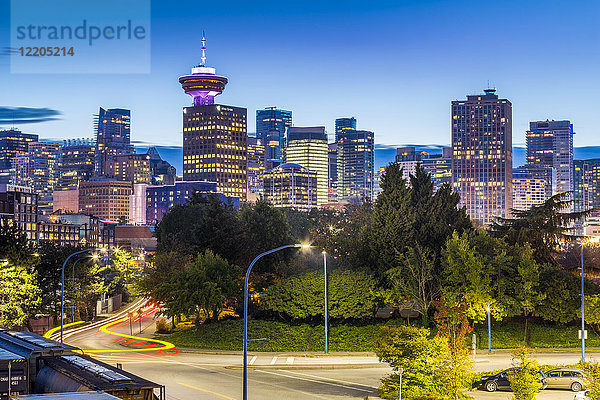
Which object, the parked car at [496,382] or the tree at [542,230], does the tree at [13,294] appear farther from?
the tree at [542,230]

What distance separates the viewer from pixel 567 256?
12406 cm

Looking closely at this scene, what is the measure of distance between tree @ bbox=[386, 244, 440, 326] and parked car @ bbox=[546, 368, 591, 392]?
18674 millimetres

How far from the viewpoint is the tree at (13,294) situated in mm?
57094

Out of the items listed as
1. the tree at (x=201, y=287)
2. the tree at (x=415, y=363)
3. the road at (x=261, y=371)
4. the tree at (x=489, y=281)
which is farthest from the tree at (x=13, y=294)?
the tree at (x=489, y=281)

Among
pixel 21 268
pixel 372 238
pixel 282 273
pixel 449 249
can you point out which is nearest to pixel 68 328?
pixel 21 268

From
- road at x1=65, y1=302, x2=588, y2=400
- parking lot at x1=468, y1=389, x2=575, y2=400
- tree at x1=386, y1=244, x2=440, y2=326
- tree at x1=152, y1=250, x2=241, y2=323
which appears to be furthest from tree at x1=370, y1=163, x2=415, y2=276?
parking lot at x1=468, y1=389, x2=575, y2=400

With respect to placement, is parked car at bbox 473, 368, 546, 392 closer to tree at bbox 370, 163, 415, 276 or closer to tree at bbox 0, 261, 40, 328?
tree at bbox 370, 163, 415, 276

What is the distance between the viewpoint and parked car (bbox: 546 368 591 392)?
137 ft

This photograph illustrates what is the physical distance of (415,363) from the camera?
124ft

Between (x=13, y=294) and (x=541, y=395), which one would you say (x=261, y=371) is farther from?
(x=13, y=294)

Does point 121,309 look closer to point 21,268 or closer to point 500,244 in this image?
point 21,268

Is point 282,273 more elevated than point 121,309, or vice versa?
point 282,273

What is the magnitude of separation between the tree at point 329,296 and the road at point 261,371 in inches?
258

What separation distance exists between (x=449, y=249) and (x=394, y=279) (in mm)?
5164
